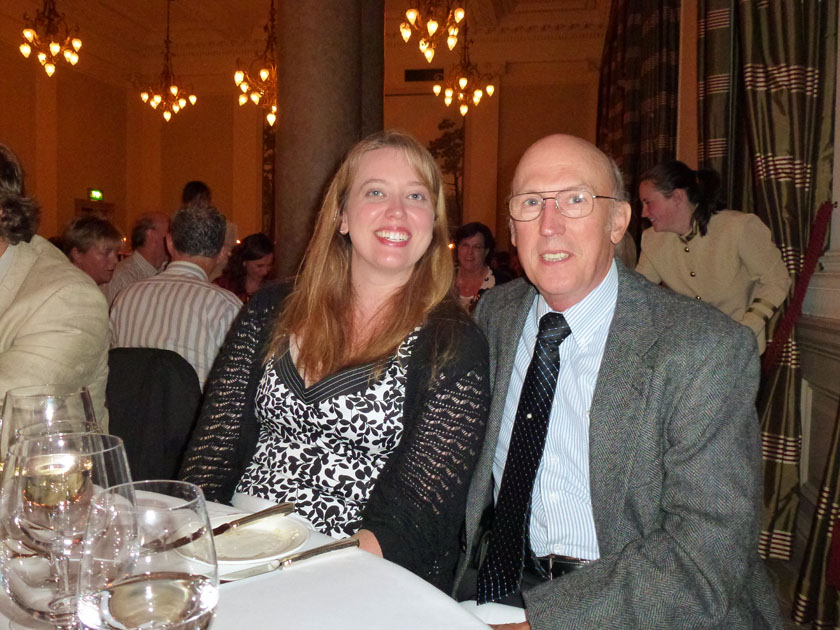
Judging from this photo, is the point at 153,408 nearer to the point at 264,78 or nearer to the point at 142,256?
the point at 142,256

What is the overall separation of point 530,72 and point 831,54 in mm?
9344

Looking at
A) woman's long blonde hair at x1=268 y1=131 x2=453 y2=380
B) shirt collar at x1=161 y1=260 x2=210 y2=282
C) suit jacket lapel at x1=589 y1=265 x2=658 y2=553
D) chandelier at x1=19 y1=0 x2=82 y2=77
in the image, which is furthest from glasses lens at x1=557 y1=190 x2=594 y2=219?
chandelier at x1=19 y1=0 x2=82 y2=77

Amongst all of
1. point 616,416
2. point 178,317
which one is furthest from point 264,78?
point 616,416

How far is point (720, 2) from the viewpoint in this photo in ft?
10.4

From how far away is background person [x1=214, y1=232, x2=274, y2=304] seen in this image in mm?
5344

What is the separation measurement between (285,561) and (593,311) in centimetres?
91

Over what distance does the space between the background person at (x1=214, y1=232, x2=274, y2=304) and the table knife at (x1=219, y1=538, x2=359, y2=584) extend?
4.42m

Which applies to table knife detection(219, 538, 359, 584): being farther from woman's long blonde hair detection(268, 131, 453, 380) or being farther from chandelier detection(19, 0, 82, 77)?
chandelier detection(19, 0, 82, 77)

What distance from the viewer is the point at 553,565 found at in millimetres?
1527

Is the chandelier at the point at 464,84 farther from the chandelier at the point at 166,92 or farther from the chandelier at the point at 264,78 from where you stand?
the chandelier at the point at 166,92

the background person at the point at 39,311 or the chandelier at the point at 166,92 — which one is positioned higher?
the chandelier at the point at 166,92

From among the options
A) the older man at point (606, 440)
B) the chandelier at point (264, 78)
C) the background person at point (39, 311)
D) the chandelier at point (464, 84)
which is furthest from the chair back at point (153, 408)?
the chandelier at point (464, 84)

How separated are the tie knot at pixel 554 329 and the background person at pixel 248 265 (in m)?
4.04

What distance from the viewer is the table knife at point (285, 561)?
98 centimetres
